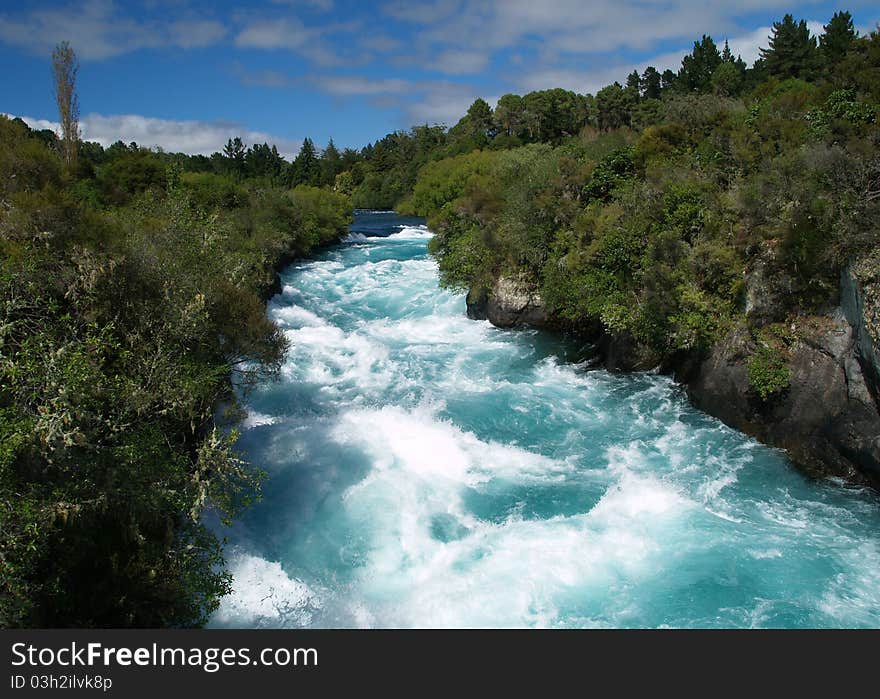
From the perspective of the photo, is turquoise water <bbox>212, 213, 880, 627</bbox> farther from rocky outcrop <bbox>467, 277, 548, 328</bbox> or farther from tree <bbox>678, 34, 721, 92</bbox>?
tree <bbox>678, 34, 721, 92</bbox>

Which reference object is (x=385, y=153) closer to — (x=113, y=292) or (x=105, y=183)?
(x=105, y=183)

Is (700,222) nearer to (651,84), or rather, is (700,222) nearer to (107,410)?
(107,410)

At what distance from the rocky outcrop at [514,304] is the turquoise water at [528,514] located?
480cm

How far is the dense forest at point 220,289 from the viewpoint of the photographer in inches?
307

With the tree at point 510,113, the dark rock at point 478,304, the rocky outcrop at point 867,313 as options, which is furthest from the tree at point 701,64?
the rocky outcrop at point 867,313

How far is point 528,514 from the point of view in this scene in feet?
41.3

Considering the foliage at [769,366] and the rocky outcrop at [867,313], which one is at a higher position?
the rocky outcrop at [867,313]

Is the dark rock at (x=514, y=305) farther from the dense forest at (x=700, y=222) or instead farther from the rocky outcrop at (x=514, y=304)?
the dense forest at (x=700, y=222)

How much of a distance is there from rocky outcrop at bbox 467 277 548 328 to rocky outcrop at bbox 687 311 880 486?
9943mm

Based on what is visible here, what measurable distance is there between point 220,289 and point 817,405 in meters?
14.1

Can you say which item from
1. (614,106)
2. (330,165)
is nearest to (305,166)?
(330,165)

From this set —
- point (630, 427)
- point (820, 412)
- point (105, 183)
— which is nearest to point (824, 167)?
point (820, 412)
